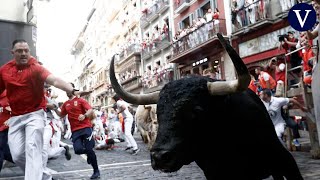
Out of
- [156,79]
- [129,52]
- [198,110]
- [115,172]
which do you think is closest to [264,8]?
[115,172]

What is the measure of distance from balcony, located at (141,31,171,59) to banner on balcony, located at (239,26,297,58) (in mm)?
10919

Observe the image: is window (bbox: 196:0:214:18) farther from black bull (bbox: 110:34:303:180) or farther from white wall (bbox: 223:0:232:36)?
black bull (bbox: 110:34:303:180)

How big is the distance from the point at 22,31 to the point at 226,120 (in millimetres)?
10652

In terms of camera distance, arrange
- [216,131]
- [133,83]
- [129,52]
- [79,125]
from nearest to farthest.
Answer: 1. [216,131]
2. [79,125]
3. [133,83]
4. [129,52]

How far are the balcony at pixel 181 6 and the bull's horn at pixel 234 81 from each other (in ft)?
86.2

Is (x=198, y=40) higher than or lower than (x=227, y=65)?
higher

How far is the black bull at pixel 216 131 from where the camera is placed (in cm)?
300

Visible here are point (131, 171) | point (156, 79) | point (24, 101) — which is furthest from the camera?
point (156, 79)

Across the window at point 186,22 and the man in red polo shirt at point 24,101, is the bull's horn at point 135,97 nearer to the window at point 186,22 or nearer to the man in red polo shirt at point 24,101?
the man in red polo shirt at point 24,101

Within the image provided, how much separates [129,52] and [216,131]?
4004 centimetres

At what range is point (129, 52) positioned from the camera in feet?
141

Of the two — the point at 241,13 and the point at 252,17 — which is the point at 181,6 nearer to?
the point at 241,13

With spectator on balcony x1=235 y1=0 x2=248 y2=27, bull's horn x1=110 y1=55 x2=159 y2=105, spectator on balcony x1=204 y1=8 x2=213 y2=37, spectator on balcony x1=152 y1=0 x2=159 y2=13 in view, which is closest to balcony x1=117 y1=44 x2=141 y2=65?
spectator on balcony x1=152 y1=0 x2=159 y2=13

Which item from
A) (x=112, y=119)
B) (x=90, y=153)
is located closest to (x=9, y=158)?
(x=90, y=153)
